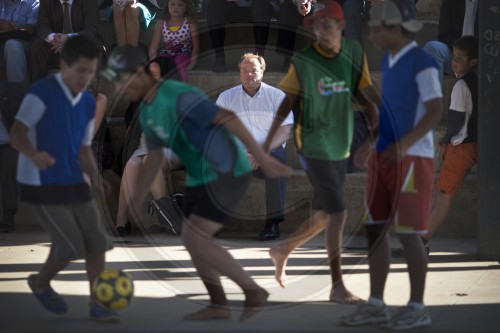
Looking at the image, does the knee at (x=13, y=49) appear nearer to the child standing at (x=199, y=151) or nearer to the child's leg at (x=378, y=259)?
the child standing at (x=199, y=151)

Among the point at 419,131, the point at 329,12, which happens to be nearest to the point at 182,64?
the point at 329,12

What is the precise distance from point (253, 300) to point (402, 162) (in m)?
1.20

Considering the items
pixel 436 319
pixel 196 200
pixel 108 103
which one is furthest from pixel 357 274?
pixel 108 103

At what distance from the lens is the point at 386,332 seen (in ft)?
20.7

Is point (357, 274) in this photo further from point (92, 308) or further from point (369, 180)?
point (92, 308)

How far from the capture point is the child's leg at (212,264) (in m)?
6.34

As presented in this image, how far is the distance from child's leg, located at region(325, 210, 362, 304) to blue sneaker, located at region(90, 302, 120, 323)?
1413 millimetres

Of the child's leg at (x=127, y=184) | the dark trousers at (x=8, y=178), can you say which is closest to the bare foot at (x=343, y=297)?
the child's leg at (x=127, y=184)

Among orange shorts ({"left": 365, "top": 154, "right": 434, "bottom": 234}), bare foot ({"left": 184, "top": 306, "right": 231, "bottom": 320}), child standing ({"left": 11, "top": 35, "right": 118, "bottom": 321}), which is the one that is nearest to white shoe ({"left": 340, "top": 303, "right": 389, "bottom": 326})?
orange shorts ({"left": 365, "top": 154, "right": 434, "bottom": 234})

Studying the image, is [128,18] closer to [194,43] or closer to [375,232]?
[194,43]

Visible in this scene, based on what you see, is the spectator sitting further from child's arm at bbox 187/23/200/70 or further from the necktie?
child's arm at bbox 187/23/200/70

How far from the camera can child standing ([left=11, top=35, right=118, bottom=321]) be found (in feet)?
20.7

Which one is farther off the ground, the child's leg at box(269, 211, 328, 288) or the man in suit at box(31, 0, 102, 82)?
the man in suit at box(31, 0, 102, 82)

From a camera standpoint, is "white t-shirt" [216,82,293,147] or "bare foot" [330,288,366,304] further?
"white t-shirt" [216,82,293,147]
